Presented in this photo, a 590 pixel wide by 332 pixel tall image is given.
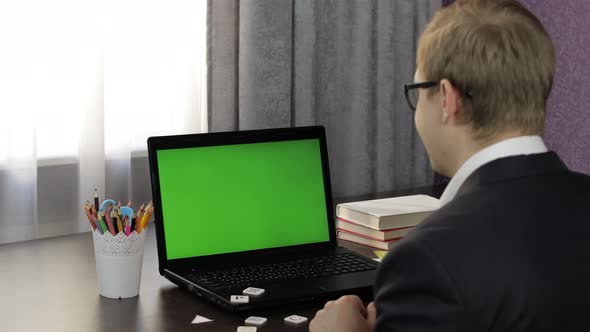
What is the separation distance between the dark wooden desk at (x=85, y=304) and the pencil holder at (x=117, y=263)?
21 millimetres

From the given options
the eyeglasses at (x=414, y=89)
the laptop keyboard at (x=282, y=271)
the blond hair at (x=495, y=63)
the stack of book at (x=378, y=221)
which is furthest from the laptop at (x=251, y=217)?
the blond hair at (x=495, y=63)

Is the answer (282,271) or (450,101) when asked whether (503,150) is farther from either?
(282,271)

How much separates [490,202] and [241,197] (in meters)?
0.74

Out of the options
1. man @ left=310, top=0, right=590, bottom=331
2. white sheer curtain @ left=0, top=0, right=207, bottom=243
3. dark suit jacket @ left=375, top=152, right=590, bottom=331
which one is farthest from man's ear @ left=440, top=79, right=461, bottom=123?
white sheer curtain @ left=0, top=0, right=207, bottom=243

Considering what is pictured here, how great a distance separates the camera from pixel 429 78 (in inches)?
44.3

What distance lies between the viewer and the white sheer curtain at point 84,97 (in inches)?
78.4

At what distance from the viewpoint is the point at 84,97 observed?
2.08 meters

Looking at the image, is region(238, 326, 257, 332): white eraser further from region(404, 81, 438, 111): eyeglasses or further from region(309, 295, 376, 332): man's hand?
region(404, 81, 438, 111): eyeglasses

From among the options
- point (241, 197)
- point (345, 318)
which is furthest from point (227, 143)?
point (345, 318)

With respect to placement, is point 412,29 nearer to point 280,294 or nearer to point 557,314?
point 280,294

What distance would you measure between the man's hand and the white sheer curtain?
99 cm

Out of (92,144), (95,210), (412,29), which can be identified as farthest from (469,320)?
(412,29)

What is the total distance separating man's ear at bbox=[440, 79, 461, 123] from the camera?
3.59 feet

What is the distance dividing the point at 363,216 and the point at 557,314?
0.89 m
